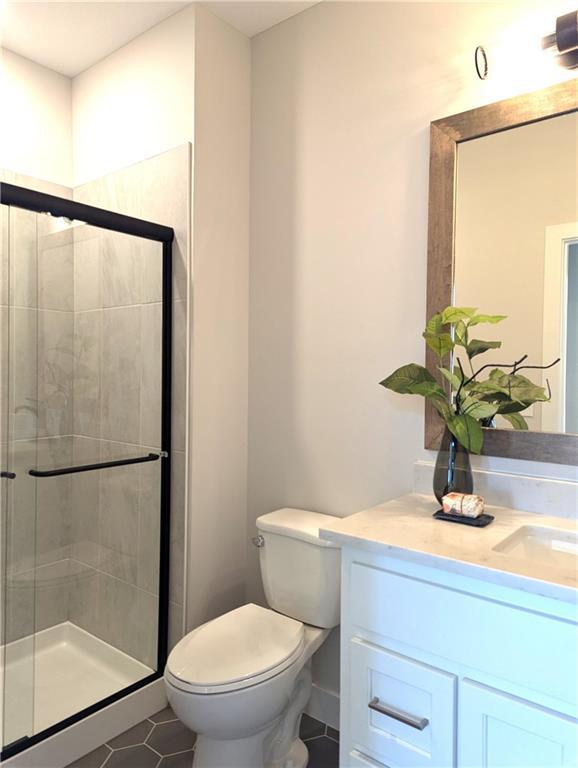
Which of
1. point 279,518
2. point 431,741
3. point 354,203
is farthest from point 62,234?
point 431,741

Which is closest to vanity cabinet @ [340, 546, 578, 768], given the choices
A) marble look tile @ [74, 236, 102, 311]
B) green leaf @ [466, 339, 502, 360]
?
green leaf @ [466, 339, 502, 360]

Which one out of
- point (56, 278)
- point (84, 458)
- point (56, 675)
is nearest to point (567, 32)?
point (56, 278)

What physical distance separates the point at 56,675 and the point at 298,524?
110cm

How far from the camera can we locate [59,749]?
65.2 inches

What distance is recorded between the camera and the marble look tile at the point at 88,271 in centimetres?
195

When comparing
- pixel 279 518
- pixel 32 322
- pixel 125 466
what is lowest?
pixel 279 518

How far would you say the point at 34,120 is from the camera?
7.64 ft

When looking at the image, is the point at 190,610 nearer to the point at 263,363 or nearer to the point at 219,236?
the point at 263,363

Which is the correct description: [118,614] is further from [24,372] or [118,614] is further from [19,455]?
[24,372]

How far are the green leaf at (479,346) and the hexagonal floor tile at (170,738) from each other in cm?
156

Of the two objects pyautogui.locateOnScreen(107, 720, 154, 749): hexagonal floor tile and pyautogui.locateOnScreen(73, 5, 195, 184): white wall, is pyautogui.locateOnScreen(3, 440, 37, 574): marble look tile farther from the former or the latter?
pyautogui.locateOnScreen(73, 5, 195, 184): white wall

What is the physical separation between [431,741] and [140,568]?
1277 millimetres

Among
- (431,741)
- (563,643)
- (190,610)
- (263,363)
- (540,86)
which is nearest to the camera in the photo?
(563,643)

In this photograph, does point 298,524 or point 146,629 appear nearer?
point 298,524
